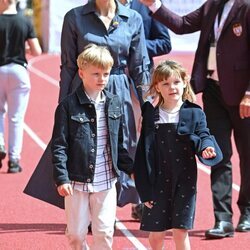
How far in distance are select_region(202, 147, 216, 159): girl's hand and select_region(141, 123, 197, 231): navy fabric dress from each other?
237mm

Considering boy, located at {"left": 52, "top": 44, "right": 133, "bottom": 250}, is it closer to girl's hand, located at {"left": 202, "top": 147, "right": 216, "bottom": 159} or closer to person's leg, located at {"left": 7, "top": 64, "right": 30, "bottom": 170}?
girl's hand, located at {"left": 202, "top": 147, "right": 216, "bottom": 159}

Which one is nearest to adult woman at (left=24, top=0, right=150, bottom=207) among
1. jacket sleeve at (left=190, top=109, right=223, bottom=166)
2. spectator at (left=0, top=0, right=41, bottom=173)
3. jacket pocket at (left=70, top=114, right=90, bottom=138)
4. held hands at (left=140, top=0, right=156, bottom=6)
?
held hands at (left=140, top=0, right=156, bottom=6)

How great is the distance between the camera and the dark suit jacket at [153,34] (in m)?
8.74

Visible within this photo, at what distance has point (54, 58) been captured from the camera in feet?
113

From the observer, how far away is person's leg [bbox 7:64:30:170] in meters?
11.5

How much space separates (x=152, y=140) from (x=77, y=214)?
2.43 ft

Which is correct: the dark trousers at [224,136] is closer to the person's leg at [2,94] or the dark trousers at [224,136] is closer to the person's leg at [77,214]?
the person's leg at [77,214]

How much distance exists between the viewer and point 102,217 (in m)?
6.41

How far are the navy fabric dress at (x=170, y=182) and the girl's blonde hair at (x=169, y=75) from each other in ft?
0.85

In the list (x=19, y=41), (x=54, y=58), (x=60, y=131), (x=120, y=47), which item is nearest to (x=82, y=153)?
(x=60, y=131)

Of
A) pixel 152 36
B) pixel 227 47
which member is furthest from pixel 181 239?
pixel 152 36

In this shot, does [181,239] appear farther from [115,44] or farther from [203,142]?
[115,44]

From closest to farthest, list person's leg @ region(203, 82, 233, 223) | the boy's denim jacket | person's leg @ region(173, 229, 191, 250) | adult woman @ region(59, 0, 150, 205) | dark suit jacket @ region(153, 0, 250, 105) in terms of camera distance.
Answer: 1. the boy's denim jacket
2. person's leg @ region(173, 229, 191, 250)
3. adult woman @ region(59, 0, 150, 205)
4. dark suit jacket @ region(153, 0, 250, 105)
5. person's leg @ region(203, 82, 233, 223)

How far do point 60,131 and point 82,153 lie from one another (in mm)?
206
